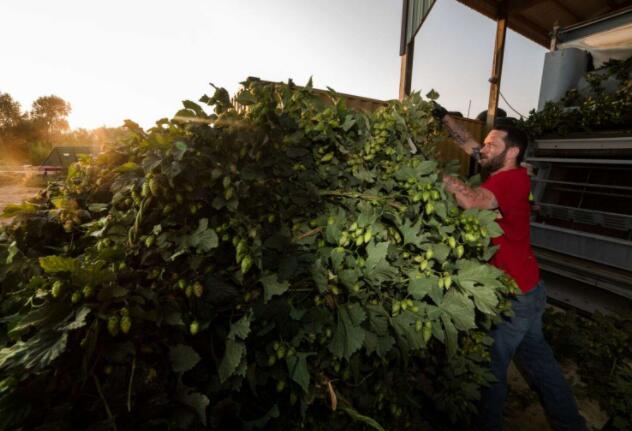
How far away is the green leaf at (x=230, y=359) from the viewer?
105 cm

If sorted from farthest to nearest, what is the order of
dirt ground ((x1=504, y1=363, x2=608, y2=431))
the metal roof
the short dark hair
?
the metal roof
dirt ground ((x1=504, y1=363, x2=608, y2=431))
the short dark hair

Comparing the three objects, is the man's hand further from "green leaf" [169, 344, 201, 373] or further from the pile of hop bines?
"green leaf" [169, 344, 201, 373]

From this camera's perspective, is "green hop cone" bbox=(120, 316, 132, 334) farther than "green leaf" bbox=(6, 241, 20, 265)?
No

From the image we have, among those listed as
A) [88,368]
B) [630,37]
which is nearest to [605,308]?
[630,37]

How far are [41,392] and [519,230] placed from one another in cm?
284

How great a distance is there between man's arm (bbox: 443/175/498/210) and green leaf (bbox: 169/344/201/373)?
1.58 metres

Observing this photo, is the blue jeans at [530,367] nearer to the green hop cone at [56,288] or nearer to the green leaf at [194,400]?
the green leaf at [194,400]

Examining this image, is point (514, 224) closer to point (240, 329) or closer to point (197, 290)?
point (240, 329)

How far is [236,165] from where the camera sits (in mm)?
1255

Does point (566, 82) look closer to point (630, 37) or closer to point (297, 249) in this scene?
point (630, 37)

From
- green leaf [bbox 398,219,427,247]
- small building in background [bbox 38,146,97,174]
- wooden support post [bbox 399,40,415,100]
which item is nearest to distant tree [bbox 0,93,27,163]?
small building in background [bbox 38,146,97,174]

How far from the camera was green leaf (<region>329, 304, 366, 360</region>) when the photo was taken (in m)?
1.20

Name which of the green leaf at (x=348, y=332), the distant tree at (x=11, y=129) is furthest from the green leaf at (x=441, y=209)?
the distant tree at (x=11, y=129)

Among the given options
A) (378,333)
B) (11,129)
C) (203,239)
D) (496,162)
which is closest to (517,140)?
(496,162)
